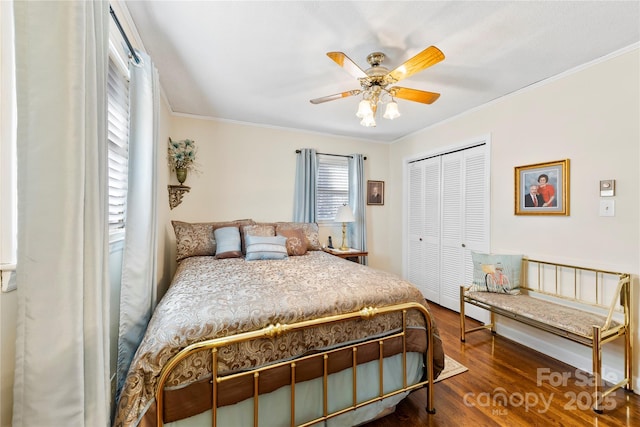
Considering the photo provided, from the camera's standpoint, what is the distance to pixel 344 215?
12.5 feet

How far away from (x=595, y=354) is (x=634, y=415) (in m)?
0.42

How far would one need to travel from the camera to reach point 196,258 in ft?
8.97

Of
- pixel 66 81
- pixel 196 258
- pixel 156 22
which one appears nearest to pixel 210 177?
pixel 196 258

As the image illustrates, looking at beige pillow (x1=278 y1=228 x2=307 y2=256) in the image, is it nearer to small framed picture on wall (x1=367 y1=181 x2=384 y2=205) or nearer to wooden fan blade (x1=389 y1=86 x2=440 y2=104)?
small framed picture on wall (x1=367 y1=181 x2=384 y2=205)

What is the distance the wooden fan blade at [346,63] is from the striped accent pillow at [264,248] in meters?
1.75

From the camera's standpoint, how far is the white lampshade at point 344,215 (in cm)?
380

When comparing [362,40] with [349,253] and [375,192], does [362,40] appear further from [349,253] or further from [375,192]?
[375,192]

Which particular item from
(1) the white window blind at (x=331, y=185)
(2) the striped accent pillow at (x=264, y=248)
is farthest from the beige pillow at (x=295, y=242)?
(1) the white window blind at (x=331, y=185)

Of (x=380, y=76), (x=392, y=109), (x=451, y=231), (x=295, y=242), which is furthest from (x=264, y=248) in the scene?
(x=451, y=231)

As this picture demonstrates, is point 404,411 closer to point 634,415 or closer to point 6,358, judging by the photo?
point 634,415

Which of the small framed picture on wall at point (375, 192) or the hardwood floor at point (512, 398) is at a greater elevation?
the small framed picture on wall at point (375, 192)

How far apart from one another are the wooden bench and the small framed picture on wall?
2037 mm

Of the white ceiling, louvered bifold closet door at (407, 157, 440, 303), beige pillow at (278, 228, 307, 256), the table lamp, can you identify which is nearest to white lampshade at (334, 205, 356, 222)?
the table lamp

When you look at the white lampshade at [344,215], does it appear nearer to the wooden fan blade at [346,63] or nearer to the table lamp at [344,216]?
the table lamp at [344,216]
